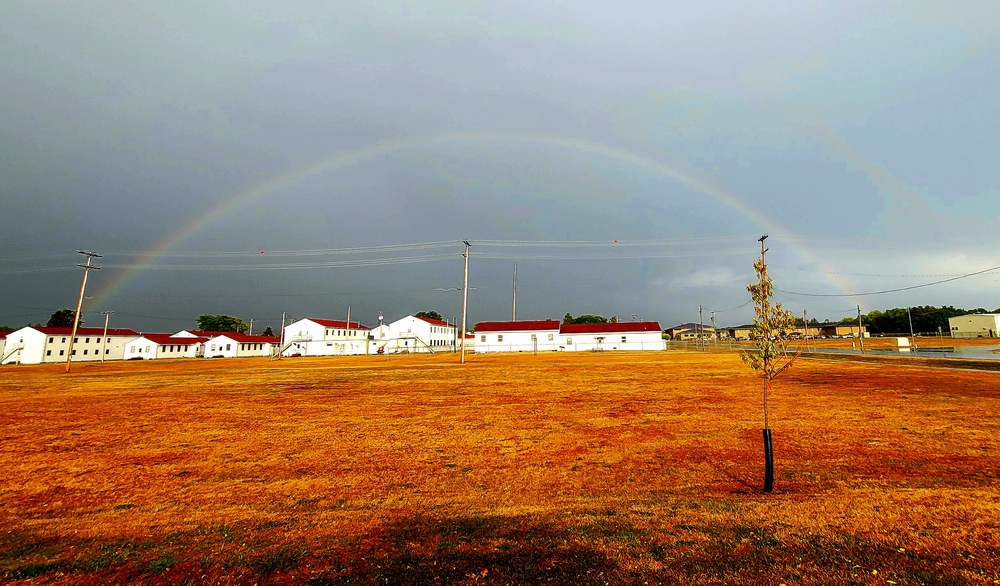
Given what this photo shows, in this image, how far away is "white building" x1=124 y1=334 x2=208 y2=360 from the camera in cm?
9250

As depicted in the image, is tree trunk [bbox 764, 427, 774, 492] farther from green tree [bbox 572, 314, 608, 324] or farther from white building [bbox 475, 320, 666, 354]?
green tree [bbox 572, 314, 608, 324]

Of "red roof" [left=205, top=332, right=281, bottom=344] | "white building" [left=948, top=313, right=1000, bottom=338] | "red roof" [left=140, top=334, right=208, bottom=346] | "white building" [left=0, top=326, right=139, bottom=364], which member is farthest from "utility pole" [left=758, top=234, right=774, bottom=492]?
"white building" [left=948, top=313, right=1000, bottom=338]

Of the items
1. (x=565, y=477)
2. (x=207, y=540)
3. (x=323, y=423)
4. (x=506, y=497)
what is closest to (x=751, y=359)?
(x=565, y=477)

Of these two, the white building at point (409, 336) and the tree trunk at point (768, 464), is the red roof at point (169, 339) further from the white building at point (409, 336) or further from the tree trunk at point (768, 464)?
the tree trunk at point (768, 464)

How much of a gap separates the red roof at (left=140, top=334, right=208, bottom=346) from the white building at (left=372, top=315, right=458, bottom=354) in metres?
41.0

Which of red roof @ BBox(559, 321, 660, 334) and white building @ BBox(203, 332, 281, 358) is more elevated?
red roof @ BBox(559, 321, 660, 334)

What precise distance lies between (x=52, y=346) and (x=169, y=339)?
59.8 feet

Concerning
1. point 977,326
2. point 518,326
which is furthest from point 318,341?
point 977,326

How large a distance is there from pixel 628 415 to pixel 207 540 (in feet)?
42.2

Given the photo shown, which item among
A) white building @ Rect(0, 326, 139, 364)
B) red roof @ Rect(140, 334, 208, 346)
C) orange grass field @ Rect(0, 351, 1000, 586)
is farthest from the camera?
red roof @ Rect(140, 334, 208, 346)

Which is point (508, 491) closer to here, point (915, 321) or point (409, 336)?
point (409, 336)

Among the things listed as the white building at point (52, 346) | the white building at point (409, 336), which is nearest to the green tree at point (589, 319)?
the white building at point (409, 336)

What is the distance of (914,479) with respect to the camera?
28.0 ft

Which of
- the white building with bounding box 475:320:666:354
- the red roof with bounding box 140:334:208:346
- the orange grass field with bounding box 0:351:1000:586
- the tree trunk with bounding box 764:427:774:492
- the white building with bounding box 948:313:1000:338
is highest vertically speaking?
the white building with bounding box 948:313:1000:338
